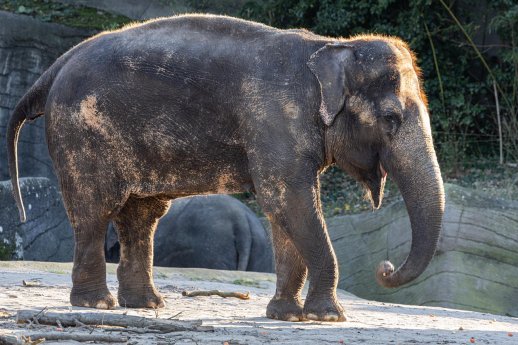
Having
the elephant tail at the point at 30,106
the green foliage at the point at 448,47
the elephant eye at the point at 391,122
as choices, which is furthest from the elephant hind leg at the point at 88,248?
the green foliage at the point at 448,47

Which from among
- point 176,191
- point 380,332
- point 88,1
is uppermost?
point 88,1

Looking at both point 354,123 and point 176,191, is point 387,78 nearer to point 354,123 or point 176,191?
point 354,123

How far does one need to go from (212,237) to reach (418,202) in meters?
6.95

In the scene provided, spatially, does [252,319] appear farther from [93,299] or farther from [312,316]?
[93,299]

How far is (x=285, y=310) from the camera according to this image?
8.98 metres

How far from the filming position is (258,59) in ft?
29.1

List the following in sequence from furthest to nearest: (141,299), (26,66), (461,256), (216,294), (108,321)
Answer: (26,66)
(461,256)
(216,294)
(141,299)
(108,321)

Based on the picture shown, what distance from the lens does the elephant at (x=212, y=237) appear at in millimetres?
15156

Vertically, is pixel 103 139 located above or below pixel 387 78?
below

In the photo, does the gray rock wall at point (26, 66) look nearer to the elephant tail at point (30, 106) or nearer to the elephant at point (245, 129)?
the elephant tail at point (30, 106)

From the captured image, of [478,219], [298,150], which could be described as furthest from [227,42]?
[478,219]

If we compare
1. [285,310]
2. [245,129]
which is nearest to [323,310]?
[285,310]

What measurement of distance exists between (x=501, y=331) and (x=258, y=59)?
8.25 feet

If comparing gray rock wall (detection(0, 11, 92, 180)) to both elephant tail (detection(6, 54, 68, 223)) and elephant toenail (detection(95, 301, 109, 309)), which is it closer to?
elephant tail (detection(6, 54, 68, 223))
